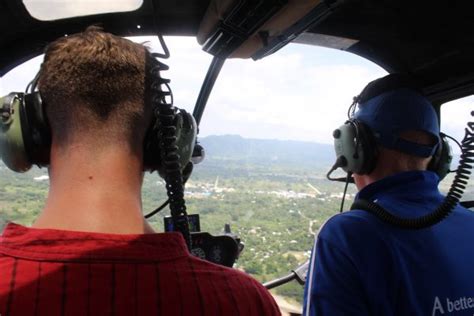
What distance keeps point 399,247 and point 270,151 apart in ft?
7.25

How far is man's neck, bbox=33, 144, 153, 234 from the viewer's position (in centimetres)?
82

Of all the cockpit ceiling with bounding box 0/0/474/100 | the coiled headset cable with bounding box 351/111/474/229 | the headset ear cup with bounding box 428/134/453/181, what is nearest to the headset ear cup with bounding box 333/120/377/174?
the coiled headset cable with bounding box 351/111/474/229

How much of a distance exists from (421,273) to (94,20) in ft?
5.65

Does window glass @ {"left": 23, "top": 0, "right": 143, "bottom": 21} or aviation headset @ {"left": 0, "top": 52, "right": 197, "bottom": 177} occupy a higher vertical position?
window glass @ {"left": 23, "top": 0, "right": 143, "bottom": 21}

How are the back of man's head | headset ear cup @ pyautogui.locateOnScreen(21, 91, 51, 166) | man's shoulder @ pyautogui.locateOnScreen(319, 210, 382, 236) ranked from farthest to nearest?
1. the back of man's head
2. man's shoulder @ pyautogui.locateOnScreen(319, 210, 382, 236)
3. headset ear cup @ pyautogui.locateOnScreen(21, 91, 51, 166)

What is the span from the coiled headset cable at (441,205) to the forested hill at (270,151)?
1111 millimetres

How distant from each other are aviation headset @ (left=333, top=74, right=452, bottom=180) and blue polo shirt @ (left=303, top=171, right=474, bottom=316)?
238 millimetres

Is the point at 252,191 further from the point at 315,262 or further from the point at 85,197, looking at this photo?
the point at 85,197

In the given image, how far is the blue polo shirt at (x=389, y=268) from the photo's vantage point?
139 cm

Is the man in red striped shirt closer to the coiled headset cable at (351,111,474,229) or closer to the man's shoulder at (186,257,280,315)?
the man's shoulder at (186,257,280,315)

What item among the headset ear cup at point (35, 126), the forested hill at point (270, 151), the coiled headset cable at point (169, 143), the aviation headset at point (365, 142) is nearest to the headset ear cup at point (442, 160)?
the aviation headset at point (365, 142)

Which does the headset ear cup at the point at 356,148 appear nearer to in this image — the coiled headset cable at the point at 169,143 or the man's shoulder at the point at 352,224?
the man's shoulder at the point at 352,224

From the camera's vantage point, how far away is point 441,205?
5.17 feet

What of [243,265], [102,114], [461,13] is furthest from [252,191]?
[102,114]
